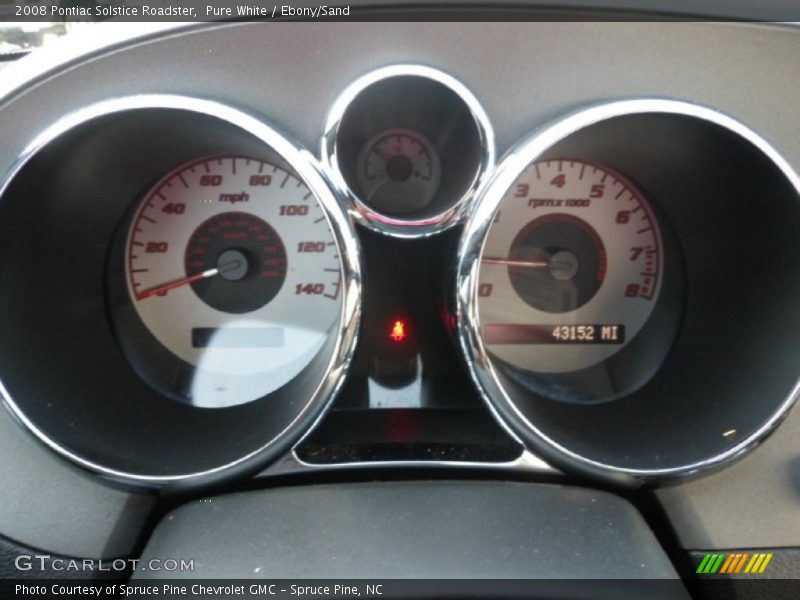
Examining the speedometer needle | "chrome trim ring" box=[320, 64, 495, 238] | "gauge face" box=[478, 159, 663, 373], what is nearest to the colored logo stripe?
"gauge face" box=[478, 159, 663, 373]

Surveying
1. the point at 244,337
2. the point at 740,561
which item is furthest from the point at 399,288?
the point at 740,561

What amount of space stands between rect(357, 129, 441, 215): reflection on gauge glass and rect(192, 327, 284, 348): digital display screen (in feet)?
1.26

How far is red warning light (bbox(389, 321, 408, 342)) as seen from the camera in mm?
1662

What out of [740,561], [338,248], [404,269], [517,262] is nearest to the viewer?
[338,248]

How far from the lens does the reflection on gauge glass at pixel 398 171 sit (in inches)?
60.2

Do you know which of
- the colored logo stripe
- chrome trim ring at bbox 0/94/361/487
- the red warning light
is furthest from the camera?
the red warning light

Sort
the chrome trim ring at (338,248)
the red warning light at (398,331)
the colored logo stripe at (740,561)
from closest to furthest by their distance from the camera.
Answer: the chrome trim ring at (338,248)
the colored logo stripe at (740,561)
the red warning light at (398,331)

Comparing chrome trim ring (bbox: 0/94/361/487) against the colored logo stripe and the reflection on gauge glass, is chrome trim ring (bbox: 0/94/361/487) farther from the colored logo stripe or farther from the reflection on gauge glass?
the colored logo stripe

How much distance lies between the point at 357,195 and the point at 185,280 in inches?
19.0

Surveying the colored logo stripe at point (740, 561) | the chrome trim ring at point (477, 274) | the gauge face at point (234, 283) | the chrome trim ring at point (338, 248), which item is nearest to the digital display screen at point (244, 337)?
the gauge face at point (234, 283)

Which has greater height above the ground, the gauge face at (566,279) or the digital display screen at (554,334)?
the gauge face at (566,279)

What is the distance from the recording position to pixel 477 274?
138 cm

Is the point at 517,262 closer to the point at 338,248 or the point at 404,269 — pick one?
the point at 404,269

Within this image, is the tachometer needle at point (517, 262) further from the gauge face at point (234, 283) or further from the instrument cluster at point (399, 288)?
the gauge face at point (234, 283)
